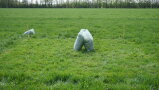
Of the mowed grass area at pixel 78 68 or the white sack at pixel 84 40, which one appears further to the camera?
the white sack at pixel 84 40

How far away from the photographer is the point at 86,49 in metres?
11.4

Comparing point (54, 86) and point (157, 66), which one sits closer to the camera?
point (54, 86)

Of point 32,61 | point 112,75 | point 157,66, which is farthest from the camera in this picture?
point 32,61

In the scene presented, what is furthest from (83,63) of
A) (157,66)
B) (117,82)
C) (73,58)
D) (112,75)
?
(157,66)

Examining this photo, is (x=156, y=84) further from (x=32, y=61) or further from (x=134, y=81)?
(x=32, y=61)

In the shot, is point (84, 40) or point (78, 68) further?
point (84, 40)

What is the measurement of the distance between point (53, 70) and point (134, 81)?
3.14 metres

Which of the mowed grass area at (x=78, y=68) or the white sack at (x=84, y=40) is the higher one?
the white sack at (x=84, y=40)

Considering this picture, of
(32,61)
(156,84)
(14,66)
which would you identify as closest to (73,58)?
(32,61)

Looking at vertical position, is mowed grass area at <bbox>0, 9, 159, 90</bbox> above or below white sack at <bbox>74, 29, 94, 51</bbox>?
below

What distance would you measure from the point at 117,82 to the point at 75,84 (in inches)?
55.9

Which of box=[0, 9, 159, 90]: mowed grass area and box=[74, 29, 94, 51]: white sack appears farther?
box=[74, 29, 94, 51]: white sack

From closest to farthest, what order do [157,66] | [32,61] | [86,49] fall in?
[157,66], [32,61], [86,49]

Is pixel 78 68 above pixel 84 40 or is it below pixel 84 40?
below
